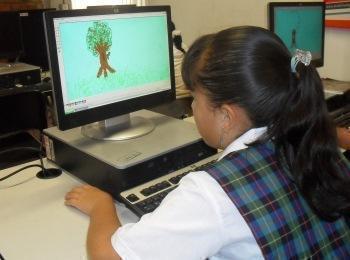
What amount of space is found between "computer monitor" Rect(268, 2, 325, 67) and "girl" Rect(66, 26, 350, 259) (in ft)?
2.91

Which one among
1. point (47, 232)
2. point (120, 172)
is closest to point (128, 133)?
point (120, 172)

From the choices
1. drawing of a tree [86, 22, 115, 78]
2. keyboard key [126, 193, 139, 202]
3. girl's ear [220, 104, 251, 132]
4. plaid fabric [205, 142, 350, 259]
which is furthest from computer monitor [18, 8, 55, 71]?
plaid fabric [205, 142, 350, 259]

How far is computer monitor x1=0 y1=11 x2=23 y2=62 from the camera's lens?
8.26ft

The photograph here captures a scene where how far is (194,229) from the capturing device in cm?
63

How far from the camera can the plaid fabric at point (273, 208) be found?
65 centimetres

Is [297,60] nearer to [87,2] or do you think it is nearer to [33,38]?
[33,38]

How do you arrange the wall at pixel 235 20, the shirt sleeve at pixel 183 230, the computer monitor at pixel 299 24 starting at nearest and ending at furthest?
1. the shirt sleeve at pixel 183 230
2. the computer monitor at pixel 299 24
3. the wall at pixel 235 20

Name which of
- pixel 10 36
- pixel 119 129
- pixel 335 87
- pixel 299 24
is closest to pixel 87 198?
pixel 119 129

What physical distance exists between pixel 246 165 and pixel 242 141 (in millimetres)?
73

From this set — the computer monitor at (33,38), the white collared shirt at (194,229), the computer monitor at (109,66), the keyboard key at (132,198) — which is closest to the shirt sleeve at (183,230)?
the white collared shirt at (194,229)

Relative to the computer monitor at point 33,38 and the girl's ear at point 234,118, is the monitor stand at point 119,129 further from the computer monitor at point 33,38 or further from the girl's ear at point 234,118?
the computer monitor at point 33,38

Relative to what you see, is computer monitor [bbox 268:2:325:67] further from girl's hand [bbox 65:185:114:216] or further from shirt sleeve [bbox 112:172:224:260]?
shirt sleeve [bbox 112:172:224:260]

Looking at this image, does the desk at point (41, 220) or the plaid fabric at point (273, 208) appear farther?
the desk at point (41, 220)

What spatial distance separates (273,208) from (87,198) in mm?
462
